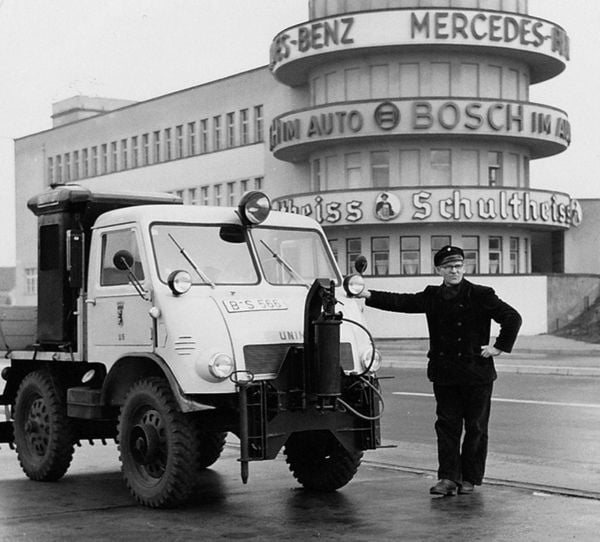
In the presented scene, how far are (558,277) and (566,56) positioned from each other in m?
8.98

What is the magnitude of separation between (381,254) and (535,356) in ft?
52.3

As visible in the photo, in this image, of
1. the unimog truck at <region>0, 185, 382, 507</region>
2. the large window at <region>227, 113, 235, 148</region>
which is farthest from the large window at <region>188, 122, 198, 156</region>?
the unimog truck at <region>0, 185, 382, 507</region>

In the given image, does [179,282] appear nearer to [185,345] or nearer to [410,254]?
[185,345]

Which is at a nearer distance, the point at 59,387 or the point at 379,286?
the point at 59,387

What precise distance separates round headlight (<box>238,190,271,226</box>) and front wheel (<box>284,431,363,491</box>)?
1742 mm

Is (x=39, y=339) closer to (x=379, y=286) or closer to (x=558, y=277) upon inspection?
(x=379, y=286)

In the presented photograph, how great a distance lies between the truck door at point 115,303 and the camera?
980cm

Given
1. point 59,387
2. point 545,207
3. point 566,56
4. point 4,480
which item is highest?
point 566,56

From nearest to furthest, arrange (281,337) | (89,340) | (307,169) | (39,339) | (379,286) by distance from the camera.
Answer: (281,337), (89,340), (39,339), (379,286), (307,169)

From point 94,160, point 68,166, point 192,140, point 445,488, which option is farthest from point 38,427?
point 68,166

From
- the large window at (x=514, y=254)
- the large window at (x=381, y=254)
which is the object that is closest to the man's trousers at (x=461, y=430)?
the large window at (x=381, y=254)

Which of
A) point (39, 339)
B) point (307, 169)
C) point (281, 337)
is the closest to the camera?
point (281, 337)

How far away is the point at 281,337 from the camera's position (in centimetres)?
940

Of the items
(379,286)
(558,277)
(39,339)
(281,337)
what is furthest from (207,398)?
(558,277)
